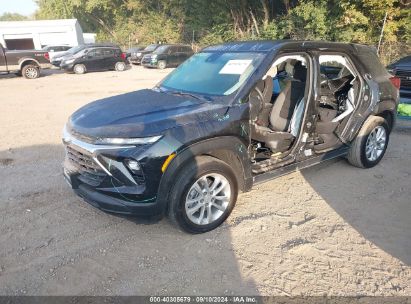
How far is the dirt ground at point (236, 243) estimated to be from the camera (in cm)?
297

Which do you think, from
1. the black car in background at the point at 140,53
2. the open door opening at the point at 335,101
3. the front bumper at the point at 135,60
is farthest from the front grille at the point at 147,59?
the open door opening at the point at 335,101

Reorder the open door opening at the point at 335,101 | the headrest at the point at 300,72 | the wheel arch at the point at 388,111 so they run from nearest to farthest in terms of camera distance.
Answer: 1. the headrest at the point at 300,72
2. the open door opening at the point at 335,101
3. the wheel arch at the point at 388,111

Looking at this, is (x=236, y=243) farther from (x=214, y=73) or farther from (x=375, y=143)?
(x=375, y=143)

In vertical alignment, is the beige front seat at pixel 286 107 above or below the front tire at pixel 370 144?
above

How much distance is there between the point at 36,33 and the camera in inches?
1150

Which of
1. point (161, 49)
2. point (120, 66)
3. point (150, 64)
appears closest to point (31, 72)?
point (120, 66)

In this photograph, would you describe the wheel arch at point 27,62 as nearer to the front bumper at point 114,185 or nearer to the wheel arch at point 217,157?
the front bumper at point 114,185

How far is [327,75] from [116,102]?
3.32 metres

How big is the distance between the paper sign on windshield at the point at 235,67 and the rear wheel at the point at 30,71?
16088mm

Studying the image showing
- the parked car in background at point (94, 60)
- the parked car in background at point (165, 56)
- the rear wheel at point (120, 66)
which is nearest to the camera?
the parked car in background at point (94, 60)

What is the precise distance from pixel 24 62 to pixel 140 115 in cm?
1628

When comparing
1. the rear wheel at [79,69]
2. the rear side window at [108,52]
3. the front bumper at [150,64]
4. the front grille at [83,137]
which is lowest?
the front bumper at [150,64]

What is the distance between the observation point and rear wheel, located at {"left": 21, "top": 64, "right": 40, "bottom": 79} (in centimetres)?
1717

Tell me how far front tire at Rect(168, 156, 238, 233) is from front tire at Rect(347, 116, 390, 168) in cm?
236
